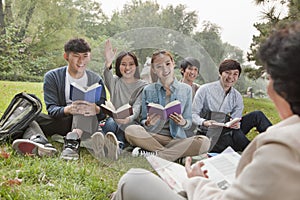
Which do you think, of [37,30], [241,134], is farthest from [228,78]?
[37,30]

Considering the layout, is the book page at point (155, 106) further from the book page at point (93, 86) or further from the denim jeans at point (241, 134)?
the denim jeans at point (241, 134)

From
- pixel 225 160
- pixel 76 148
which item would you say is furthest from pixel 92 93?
pixel 225 160

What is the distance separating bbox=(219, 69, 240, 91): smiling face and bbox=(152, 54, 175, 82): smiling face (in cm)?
63

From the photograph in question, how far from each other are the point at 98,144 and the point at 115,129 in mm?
142

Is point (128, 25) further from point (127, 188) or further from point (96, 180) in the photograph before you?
point (127, 188)

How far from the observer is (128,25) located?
6.48 ft

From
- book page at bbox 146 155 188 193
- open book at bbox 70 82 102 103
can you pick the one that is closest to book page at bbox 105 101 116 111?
Result: open book at bbox 70 82 102 103

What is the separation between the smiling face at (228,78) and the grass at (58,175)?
342 mm

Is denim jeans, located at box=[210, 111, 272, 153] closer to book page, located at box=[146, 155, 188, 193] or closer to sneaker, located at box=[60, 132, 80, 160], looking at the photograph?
sneaker, located at box=[60, 132, 80, 160]

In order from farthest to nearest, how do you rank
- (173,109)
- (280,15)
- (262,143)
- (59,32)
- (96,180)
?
(59,32) → (280,15) → (96,180) → (173,109) → (262,143)

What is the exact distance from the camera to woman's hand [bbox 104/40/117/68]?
1.85m

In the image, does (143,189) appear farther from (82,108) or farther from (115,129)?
(82,108)

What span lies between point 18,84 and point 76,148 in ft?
8.96

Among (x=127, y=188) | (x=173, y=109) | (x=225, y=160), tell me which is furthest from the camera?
(x=173, y=109)
